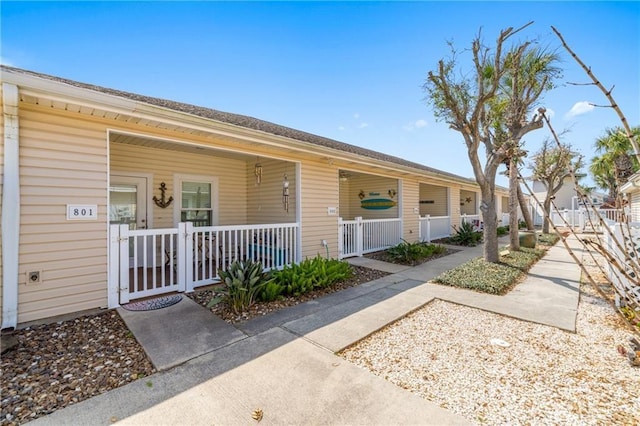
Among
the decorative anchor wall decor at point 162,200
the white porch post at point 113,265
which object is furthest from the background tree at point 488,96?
the white porch post at point 113,265

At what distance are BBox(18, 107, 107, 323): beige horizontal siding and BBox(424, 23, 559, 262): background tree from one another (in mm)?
7096

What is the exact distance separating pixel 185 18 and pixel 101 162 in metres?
3.58

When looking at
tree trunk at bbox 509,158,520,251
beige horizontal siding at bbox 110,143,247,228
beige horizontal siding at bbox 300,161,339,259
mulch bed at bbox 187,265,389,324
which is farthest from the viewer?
tree trunk at bbox 509,158,520,251

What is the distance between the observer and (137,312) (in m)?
4.11

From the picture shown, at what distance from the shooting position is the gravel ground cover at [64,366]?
236 cm

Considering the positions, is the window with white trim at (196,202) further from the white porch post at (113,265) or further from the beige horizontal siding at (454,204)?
the beige horizontal siding at (454,204)

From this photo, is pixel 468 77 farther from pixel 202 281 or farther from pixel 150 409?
pixel 150 409

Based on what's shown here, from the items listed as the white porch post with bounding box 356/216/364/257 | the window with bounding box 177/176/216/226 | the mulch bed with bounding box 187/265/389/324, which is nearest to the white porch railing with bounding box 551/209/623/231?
the mulch bed with bounding box 187/265/389/324

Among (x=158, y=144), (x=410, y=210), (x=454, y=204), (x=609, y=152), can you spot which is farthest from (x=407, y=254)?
(x=609, y=152)

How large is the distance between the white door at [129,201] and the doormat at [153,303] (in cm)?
257

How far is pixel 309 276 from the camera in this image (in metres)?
5.29

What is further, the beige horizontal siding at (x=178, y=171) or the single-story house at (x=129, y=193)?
the beige horizontal siding at (x=178, y=171)

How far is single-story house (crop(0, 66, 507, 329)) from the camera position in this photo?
3.65 metres

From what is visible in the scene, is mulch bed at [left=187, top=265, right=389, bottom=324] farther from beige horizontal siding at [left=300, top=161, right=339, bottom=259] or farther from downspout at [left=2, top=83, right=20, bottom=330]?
downspout at [left=2, top=83, right=20, bottom=330]
